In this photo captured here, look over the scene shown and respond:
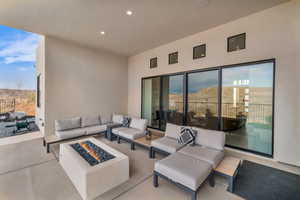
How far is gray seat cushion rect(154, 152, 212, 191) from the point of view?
5.91ft

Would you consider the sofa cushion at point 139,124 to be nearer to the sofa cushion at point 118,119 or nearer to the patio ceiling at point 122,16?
the sofa cushion at point 118,119

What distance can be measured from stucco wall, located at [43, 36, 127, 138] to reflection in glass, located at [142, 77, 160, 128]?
129 cm

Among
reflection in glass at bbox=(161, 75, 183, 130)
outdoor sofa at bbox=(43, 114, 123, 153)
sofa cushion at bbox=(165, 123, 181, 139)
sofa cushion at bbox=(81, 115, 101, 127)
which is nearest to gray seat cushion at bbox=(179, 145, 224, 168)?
sofa cushion at bbox=(165, 123, 181, 139)

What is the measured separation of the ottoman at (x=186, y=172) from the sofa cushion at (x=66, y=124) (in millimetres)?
3572

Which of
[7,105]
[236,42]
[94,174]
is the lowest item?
[94,174]

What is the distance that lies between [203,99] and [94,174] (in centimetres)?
376

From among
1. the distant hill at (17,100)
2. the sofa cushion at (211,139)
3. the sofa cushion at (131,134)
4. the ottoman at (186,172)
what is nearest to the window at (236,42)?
the sofa cushion at (211,139)

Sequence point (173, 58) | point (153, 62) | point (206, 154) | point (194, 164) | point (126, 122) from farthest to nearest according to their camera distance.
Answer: point (153, 62), point (173, 58), point (126, 122), point (206, 154), point (194, 164)

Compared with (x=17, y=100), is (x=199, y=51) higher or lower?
higher

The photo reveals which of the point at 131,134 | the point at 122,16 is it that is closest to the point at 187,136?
the point at 131,134

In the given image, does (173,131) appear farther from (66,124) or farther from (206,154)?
(66,124)

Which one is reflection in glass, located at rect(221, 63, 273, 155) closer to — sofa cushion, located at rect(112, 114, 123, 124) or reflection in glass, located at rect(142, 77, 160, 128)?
reflection in glass, located at rect(142, 77, 160, 128)

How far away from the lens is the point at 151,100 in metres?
5.86

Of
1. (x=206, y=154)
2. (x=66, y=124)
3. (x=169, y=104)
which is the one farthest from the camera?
(x=169, y=104)
